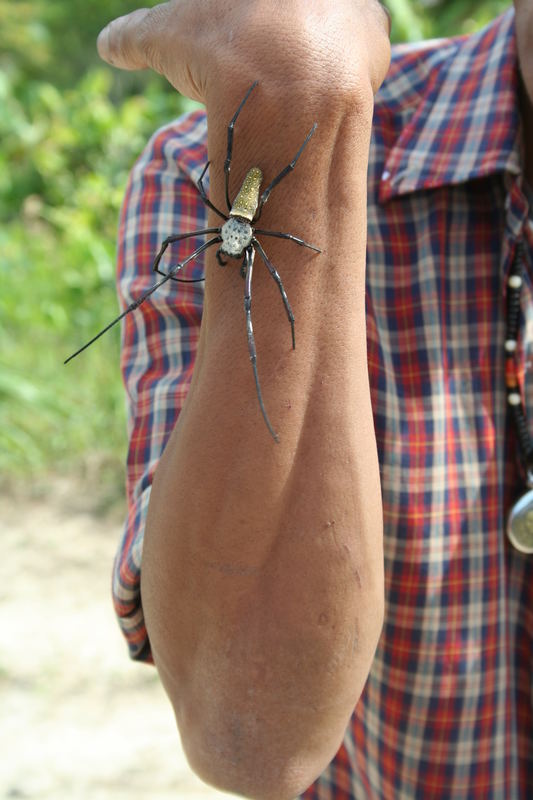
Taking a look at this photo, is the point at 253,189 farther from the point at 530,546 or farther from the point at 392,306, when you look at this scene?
the point at 530,546

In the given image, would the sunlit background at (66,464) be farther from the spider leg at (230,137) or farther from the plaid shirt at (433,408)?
the spider leg at (230,137)

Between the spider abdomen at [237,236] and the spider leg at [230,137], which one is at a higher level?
the spider leg at [230,137]

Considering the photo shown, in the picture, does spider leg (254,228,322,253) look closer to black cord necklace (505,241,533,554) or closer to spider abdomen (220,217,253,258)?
spider abdomen (220,217,253,258)

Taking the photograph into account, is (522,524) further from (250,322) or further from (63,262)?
(63,262)

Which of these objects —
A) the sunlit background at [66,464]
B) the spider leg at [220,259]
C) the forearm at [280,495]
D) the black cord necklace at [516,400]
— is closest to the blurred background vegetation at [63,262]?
the sunlit background at [66,464]

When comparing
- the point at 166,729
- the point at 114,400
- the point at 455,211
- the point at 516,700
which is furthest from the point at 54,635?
the point at 455,211

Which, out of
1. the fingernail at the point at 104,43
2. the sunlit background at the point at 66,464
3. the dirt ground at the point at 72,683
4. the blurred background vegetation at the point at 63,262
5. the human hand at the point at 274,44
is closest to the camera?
the human hand at the point at 274,44

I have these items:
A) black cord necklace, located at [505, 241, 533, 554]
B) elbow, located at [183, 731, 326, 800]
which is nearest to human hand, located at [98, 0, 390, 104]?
black cord necklace, located at [505, 241, 533, 554]

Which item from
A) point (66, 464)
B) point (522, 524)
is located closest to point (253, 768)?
point (522, 524)
